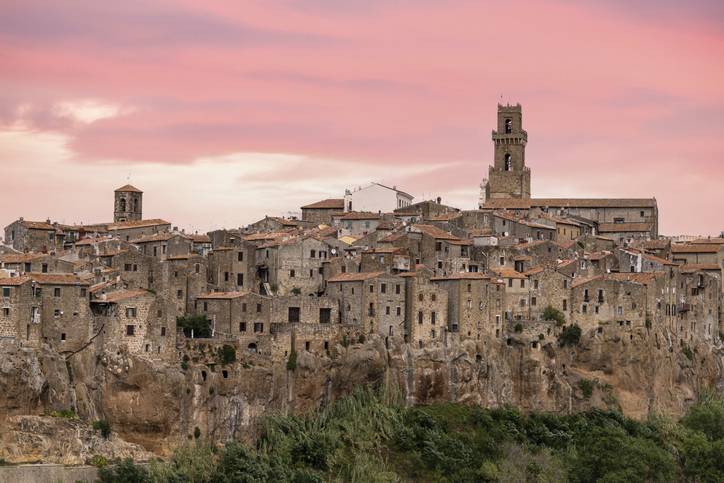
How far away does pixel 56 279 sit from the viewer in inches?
3474

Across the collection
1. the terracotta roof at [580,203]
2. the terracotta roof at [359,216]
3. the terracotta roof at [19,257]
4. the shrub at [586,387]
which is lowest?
the shrub at [586,387]

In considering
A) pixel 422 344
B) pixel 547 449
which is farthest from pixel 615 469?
pixel 422 344

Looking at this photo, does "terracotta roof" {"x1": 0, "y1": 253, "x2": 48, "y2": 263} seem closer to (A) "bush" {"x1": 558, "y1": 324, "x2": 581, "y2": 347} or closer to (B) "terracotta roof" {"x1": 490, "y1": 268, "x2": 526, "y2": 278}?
(B) "terracotta roof" {"x1": 490, "y1": 268, "x2": 526, "y2": 278}

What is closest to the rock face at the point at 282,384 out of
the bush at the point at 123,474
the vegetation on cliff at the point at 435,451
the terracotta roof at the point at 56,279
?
the vegetation on cliff at the point at 435,451

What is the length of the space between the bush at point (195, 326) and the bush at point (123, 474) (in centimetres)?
1072

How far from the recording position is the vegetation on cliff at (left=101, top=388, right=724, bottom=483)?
8700cm

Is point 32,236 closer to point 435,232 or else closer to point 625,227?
point 435,232

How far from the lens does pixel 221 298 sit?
9444 centimetres

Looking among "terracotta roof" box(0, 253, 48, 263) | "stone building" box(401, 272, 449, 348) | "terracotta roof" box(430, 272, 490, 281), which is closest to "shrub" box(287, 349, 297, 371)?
"stone building" box(401, 272, 449, 348)

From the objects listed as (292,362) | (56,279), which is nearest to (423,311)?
(292,362)

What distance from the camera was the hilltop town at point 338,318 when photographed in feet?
289

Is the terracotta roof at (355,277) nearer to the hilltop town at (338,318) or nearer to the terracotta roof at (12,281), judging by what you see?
the hilltop town at (338,318)

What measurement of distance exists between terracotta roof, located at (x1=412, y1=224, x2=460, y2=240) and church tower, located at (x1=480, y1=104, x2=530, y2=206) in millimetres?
28434

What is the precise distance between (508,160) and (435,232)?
34029 mm
